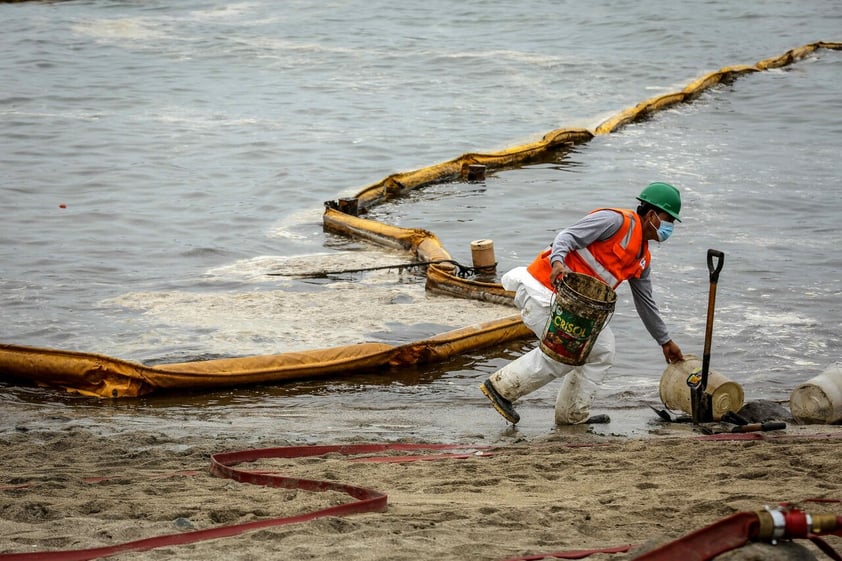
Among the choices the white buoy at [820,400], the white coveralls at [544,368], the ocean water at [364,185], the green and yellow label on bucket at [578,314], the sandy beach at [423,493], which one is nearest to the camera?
the sandy beach at [423,493]

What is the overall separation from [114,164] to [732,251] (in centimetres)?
1014

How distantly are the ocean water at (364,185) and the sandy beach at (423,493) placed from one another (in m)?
0.99

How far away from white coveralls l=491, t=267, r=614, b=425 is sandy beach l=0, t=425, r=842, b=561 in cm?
42

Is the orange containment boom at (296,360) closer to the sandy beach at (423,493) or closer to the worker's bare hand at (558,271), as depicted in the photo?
the sandy beach at (423,493)

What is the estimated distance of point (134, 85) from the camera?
1016 inches

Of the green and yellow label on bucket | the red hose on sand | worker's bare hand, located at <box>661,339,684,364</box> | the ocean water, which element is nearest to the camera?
the red hose on sand

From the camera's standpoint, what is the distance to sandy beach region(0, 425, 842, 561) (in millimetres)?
4180

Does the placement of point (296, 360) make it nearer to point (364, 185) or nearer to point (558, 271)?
point (558, 271)

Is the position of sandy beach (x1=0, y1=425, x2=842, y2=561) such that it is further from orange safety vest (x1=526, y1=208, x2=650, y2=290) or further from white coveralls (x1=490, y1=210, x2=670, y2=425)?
orange safety vest (x1=526, y1=208, x2=650, y2=290)

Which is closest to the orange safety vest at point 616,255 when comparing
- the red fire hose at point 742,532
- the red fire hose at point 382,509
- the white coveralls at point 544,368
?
the white coveralls at point 544,368

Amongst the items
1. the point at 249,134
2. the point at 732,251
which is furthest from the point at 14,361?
the point at 249,134

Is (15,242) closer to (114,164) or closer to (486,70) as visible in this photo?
(114,164)

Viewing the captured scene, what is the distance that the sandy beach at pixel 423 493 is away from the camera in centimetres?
418

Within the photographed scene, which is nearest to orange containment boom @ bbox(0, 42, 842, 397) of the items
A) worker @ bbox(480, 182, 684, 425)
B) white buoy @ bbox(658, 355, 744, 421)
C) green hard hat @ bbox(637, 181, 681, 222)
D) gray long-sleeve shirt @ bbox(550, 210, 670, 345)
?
worker @ bbox(480, 182, 684, 425)
